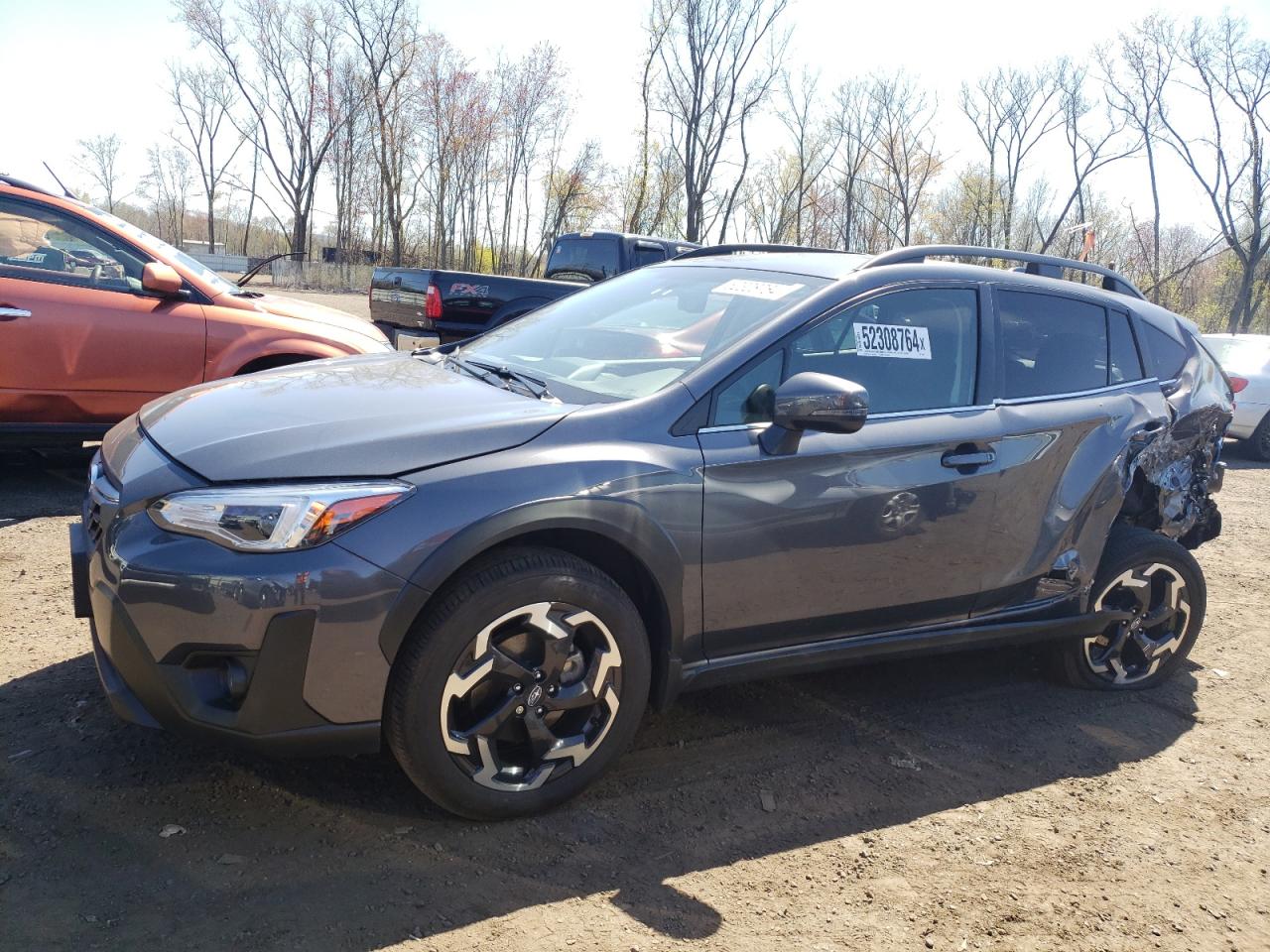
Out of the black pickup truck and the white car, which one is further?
the white car

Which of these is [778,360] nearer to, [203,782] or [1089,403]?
[1089,403]

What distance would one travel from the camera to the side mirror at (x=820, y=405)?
9.72 feet

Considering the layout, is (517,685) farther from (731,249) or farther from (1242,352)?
(1242,352)

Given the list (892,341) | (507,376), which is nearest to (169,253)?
(507,376)

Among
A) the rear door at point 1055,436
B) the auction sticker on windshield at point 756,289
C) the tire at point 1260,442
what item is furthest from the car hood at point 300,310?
the tire at point 1260,442

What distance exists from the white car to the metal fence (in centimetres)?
3719

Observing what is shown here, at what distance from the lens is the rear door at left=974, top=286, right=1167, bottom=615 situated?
3.65 meters

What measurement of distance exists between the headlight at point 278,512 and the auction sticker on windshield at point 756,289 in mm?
1555

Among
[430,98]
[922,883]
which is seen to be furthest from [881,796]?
[430,98]

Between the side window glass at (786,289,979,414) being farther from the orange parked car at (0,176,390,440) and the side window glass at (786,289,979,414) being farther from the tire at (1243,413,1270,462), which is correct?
the tire at (1243,413,1270,462)

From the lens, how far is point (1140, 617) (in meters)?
4.25

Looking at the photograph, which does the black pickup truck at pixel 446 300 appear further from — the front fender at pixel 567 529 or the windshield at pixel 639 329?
the front fender at pixel 567 529

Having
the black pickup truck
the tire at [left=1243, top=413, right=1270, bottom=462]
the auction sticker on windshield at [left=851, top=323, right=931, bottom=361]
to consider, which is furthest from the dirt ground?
the tire at [left=1243, top=413, right=1270, bottom=462]

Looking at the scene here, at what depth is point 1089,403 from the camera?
395 cm
